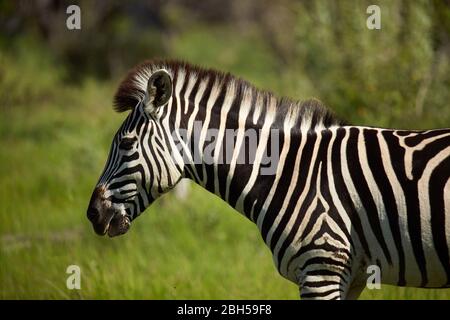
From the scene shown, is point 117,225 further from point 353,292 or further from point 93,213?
point 353,292

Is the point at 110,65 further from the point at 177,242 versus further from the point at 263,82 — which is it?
the point at 177,242

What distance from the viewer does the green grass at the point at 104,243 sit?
282 inches

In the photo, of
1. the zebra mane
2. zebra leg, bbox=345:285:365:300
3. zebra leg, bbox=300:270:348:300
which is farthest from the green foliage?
zebra leg, bbox=300:270:348:300

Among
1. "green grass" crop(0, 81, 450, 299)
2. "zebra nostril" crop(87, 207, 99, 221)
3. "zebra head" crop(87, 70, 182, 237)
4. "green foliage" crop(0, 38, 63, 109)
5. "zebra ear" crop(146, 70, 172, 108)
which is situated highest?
"green foliage" crop(0, 38, 63, 109)

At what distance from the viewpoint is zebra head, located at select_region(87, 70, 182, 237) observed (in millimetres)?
4965

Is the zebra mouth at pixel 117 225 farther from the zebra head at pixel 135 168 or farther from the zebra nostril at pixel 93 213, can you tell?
the zebra nostril at pixel 93 213

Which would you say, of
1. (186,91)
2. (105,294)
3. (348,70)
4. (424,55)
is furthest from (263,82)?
(186,91)

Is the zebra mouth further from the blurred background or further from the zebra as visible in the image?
the blurred background

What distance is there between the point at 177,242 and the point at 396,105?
3008 millimetres

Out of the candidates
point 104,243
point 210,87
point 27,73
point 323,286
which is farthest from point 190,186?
point 27,73

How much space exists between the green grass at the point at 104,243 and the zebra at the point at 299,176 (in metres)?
1.84

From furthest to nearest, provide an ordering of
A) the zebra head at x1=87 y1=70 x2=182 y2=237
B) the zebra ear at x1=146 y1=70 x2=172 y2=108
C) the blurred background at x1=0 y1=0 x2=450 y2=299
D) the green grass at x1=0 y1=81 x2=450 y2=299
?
the blurred background at x1=0 y1=0 x2=450 y2=299
the green grass at x1=0 y1=81 x2=450 y2=299
the zebra head at x1=87 y1=70 x2=182 y2=237
the zebra ear at x1=146 y1=70 x2=172 y2=108

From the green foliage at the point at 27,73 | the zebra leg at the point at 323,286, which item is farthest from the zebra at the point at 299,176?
the green foliage at the point at 27,73

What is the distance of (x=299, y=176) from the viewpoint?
4820 mm
